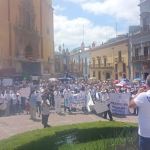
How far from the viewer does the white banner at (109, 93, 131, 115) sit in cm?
2339

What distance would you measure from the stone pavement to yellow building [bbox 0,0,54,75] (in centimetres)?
2749

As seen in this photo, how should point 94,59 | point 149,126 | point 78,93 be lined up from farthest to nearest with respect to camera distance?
point 94,59, point 78,93, point 149,126

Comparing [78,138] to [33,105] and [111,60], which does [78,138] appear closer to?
[33,105]

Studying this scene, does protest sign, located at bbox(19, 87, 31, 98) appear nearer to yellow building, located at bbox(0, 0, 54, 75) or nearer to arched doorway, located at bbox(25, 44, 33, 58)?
yellow building, located at bbox(0, 0, 54, 75)

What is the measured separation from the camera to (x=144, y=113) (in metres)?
7.14

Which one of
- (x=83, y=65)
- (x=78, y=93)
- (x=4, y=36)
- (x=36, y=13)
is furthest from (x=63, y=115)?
(x=83, y=65)

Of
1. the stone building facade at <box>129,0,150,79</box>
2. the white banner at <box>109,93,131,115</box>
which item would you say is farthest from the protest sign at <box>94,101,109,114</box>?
the stone building facade at <box>129,0,150,79</box>

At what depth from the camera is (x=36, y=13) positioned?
66.2 metres

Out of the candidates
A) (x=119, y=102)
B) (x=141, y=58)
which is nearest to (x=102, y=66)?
(x=141, y=58)

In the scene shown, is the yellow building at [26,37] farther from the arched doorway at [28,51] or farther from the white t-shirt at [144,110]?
the white t-shirt at [144,110]

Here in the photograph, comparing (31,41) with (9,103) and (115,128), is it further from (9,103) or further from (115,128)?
(115,128)

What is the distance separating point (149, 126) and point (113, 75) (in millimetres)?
62090

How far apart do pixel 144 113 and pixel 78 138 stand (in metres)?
5.48

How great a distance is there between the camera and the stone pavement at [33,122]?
1838 cm
